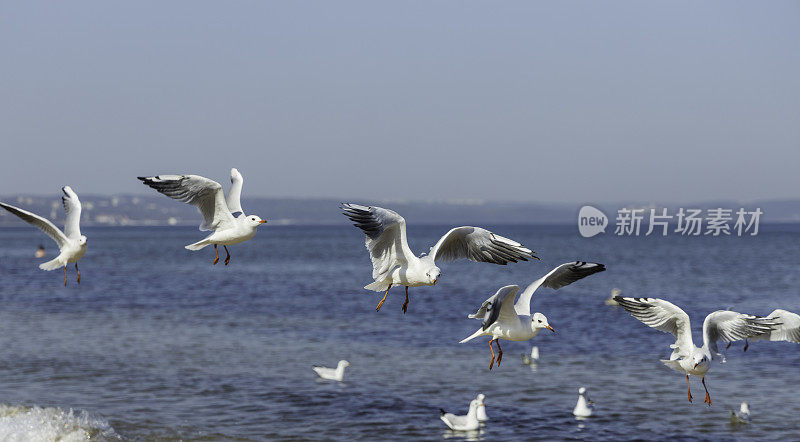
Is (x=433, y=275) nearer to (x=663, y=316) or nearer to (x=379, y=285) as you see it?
(x=379, y=285)

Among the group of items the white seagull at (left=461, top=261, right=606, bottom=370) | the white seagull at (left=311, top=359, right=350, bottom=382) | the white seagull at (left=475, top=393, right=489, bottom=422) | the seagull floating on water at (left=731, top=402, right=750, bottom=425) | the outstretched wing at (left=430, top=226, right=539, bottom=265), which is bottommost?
the white seagull at (left=311, top=359, right=350, bottom=382)

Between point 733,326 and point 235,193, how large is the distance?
6062mm

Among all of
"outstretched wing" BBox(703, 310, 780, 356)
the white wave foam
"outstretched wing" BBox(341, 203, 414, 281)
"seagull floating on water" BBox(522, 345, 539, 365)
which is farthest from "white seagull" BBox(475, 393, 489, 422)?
"outstretched wing" BBox(341, 203, 414, 281)

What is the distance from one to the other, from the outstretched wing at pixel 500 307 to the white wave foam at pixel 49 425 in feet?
30.7

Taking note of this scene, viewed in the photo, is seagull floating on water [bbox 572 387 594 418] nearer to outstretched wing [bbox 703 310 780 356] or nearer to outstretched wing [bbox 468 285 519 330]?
outstretched wing [bbox 703 310 780 356]

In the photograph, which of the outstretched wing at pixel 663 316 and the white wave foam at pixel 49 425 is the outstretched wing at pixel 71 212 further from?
the outstretched wing at pixel 663 316

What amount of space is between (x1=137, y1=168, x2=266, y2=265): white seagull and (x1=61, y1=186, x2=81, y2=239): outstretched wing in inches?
104

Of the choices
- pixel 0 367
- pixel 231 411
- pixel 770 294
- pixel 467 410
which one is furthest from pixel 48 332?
pixel 770 294

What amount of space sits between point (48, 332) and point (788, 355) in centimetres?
2319

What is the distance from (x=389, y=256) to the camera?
30.1ft

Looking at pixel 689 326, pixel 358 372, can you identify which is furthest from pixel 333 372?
pixel 689 326

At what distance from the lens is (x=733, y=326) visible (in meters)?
10.2

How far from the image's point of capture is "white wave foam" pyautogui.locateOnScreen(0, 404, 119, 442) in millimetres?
15109

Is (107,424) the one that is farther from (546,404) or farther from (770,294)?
(770,294)
